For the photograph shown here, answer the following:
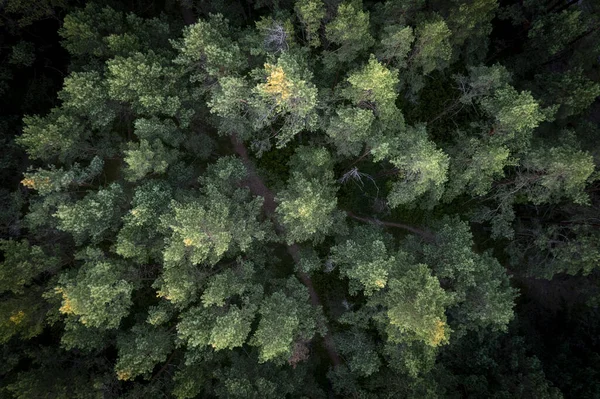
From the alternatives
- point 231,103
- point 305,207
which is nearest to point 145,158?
point 231,103

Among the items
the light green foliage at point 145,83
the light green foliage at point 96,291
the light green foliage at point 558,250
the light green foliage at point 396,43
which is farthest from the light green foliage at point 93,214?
the light green foliage at point 558,250

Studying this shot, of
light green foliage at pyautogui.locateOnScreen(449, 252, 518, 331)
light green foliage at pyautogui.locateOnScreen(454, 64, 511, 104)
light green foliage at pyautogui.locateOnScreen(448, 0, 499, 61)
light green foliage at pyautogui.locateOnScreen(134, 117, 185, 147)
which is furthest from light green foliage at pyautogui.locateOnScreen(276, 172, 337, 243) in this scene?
light green foliage at pyautogui.locateOnScreen(448, 0, 499, 61)

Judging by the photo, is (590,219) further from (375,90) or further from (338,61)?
(338,61)

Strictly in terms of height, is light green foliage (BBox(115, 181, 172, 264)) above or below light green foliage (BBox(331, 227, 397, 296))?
above

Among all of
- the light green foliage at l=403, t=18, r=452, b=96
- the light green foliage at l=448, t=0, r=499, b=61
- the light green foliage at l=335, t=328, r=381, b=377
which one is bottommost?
the light green foliage at l=335, t=328, r=381, b=377

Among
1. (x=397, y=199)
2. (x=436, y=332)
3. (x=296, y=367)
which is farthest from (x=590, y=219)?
(x=296, y=367)

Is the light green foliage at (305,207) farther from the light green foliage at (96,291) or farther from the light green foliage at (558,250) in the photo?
the light green foliage at (558,250)

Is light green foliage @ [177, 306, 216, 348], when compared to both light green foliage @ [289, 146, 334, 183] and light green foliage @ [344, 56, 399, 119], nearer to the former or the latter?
light green foliage @ [289, 146, 334, 183]
